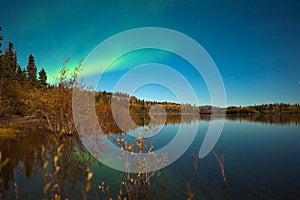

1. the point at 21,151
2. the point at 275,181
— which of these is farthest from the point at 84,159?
the point at 275,181

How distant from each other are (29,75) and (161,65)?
179 ft

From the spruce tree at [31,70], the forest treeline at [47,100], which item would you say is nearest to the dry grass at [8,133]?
the forest treeline at [47,100]

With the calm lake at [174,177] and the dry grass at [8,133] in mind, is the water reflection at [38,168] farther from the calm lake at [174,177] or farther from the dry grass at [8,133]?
the dry grass at [8,133]

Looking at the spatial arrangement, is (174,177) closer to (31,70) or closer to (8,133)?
(8,133)

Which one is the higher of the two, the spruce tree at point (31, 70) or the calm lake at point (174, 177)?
the spruce tree at point (31, 70)

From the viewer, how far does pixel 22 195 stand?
6.53 meters

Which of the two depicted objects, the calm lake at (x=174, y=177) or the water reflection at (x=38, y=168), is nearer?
the calm lake at (x=174, y=177)

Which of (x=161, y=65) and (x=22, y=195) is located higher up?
(x=161, y=65)

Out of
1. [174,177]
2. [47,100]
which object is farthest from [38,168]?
[47,100]

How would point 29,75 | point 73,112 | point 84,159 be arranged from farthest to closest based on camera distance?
point 29,75, point 73,112, point 84,159

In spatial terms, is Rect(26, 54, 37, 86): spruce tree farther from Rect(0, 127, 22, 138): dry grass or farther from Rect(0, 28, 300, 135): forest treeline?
Rect(0, 127, 22, 138): dry grass

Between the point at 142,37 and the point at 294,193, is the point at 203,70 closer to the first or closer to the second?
the point at 142,37

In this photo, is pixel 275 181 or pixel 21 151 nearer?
pixel 275 181

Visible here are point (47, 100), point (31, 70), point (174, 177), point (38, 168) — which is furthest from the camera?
point (31, 70)
